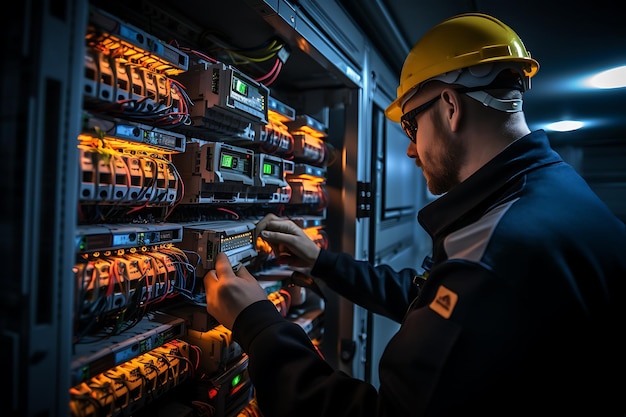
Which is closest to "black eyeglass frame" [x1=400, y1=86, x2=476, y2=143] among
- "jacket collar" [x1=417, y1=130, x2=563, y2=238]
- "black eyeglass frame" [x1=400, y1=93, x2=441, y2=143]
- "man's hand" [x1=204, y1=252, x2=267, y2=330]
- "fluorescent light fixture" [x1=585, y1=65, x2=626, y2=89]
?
"black eyeglass frame" [x1=400, y1=93, x2=441, y2=143]

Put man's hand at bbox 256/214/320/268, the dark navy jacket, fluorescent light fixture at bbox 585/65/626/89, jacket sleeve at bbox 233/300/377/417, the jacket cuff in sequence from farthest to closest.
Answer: fluorescent light fixture at bbox 585/65/626/89 → man's hand at bbox 256/214/320/268 → the jacket cuff → jacket sleeve at bbox 233/300/377/417 → the dark navy jacket

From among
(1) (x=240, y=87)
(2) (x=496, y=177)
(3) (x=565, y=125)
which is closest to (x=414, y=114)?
(2) (x=496, y=177)

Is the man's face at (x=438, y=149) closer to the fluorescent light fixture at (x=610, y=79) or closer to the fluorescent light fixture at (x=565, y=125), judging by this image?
the fluorescent light fixture at (x=610, y=79)

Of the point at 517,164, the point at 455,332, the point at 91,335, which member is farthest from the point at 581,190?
the point at 91,335

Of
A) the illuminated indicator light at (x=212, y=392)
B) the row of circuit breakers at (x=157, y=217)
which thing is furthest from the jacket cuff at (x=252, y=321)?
the illuminated indicator light at (x=212, y=392)

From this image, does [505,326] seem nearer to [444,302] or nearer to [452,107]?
[444,302]

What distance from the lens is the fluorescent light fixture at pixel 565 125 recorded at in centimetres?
397

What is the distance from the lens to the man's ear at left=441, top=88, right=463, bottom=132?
1.14m

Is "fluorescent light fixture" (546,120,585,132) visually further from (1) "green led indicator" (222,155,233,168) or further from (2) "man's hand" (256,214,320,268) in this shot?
(1) "green led indicator" (222,155,233,168)

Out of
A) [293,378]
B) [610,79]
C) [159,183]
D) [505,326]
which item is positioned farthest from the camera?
[610,79]

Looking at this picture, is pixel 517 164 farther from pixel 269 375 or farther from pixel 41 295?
pixel 41 295

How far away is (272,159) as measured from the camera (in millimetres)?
1687

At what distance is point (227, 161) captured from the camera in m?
1.37

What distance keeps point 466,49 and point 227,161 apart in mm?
893
